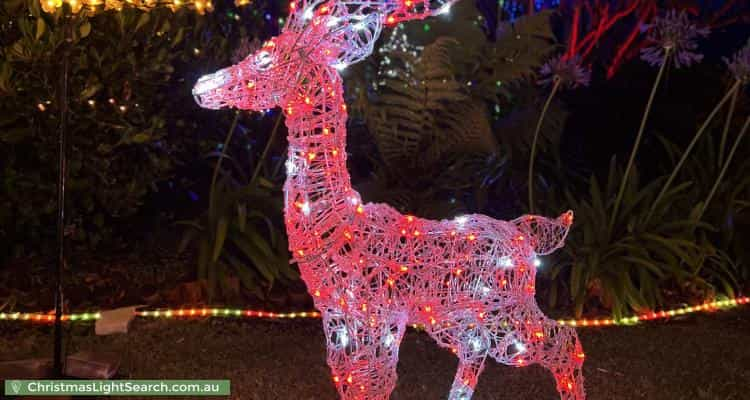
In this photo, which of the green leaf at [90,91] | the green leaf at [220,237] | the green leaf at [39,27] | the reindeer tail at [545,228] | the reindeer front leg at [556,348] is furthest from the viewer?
the green leaf at [220,237]

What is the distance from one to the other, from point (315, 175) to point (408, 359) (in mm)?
1884

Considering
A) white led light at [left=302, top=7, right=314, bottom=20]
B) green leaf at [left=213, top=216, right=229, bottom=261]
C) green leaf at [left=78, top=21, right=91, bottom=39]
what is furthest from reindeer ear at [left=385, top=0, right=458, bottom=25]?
green leaf at [left=213, top=216, right=229, bottom=261]

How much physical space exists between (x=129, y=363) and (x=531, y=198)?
3.14 meters

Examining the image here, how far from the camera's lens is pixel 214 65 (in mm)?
5723

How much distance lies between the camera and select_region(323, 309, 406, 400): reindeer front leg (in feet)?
9.99

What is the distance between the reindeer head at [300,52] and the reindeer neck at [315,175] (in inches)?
4.4

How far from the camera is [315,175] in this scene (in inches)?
120

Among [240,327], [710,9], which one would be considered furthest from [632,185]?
[710,9]

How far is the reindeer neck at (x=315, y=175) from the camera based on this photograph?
301 cm

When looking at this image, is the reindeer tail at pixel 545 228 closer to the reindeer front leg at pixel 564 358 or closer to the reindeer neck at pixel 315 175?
the reindeer front leg at pixel 564 358

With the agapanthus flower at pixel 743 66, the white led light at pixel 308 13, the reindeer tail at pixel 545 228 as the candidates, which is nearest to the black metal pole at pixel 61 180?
the white led light at pixel 308 13

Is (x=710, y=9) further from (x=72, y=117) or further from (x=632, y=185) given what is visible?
(x=72, y=117)

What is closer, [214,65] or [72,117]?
[72,117]

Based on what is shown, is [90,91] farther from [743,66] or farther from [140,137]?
[743,66]
